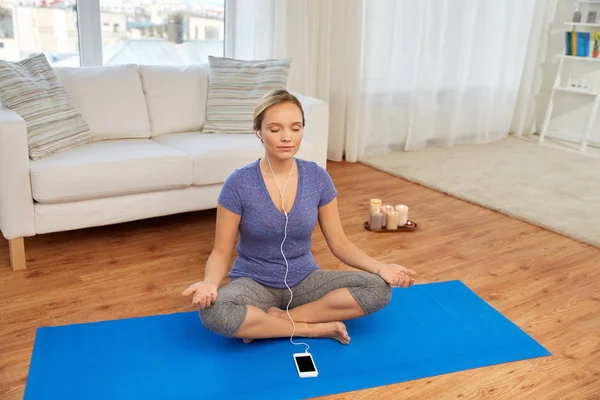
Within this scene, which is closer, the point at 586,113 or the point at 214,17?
the point at 214,17

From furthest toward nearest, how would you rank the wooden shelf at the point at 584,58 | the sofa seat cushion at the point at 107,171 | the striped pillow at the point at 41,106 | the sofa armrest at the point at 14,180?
the wooden shelf at the point at 584,58 → the striped pillow at the point at 41,106 → the sofa seat cushion at the point at 107,171 → the sofa armrest at the point at 14,180

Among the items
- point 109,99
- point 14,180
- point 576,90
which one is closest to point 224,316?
point 14,180

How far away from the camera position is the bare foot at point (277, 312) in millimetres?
2018

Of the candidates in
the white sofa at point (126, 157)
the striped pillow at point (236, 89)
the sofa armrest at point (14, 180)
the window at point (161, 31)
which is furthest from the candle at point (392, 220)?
the window at point (161, 31)

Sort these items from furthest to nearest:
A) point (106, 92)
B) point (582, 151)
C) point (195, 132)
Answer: point (582, 151) → point (195, 132) → point (106, 92)

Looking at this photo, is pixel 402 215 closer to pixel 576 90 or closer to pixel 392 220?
pixel 392 220

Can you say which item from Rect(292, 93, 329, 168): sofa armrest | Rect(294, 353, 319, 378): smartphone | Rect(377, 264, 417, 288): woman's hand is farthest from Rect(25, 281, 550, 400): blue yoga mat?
Rect(292, 93, 329, 168): sofa armrest

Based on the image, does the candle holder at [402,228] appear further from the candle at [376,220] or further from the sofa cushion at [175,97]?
the sofa cushion at [175,97]

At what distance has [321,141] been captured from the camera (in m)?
3.25

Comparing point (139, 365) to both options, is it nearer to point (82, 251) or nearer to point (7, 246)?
point (82, 251)

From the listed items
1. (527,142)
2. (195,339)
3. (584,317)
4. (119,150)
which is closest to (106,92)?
(119,150)

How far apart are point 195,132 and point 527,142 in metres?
3.10

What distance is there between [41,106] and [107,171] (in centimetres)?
43

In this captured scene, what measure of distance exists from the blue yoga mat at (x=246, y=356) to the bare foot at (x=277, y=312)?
0.08 m
